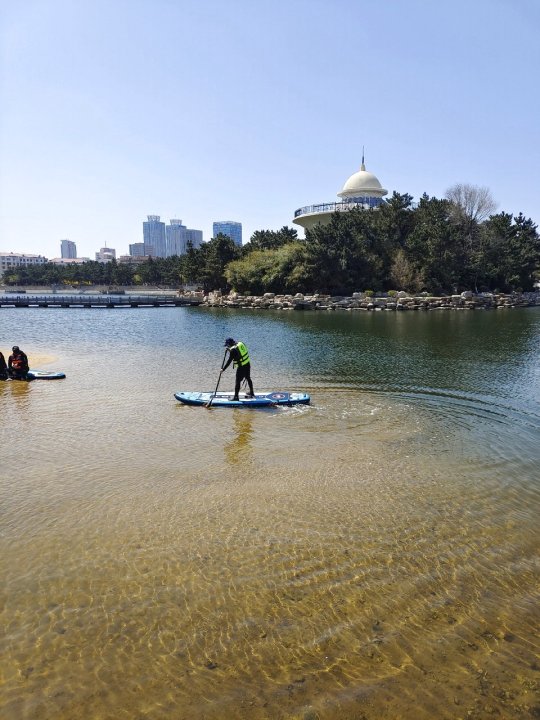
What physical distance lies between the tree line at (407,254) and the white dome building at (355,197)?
3373 millimetres

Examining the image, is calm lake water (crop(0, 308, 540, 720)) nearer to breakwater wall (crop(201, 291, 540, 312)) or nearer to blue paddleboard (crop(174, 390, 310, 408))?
blue paddleboard (crop(174, 390, 310, 408))

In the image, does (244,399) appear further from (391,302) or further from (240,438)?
(391,302)

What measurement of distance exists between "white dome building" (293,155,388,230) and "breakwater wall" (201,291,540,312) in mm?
16182

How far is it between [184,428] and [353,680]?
9.29m

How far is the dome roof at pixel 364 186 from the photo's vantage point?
77.6 metres

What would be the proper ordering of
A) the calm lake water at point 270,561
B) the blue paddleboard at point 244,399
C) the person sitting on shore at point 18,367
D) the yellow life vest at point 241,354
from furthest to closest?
the person sitting on shore at point 18,367
the blue paddleboard at point 244,399
the yellow life vest at point 241,354
the calm lake water at point 270,561

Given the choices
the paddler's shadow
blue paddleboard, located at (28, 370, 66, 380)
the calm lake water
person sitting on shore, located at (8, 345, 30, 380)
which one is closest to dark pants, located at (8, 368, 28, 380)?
person sitting on shore, located at (8, 345, 30, 380)

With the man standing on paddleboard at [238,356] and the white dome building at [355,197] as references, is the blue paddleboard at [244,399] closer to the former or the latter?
the man standing on paddleboard at [238,356]

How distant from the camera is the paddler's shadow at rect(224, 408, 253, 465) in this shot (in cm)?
1121

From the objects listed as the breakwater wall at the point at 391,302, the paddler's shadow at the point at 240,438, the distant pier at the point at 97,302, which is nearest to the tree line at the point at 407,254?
the breakwater wall at the point at 391,302

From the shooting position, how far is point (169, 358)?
88.5ft

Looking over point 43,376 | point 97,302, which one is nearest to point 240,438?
point 43,376

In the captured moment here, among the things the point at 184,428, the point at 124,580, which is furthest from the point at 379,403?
the point at 124,580

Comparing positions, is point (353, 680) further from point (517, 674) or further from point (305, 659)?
point (517, 674)
